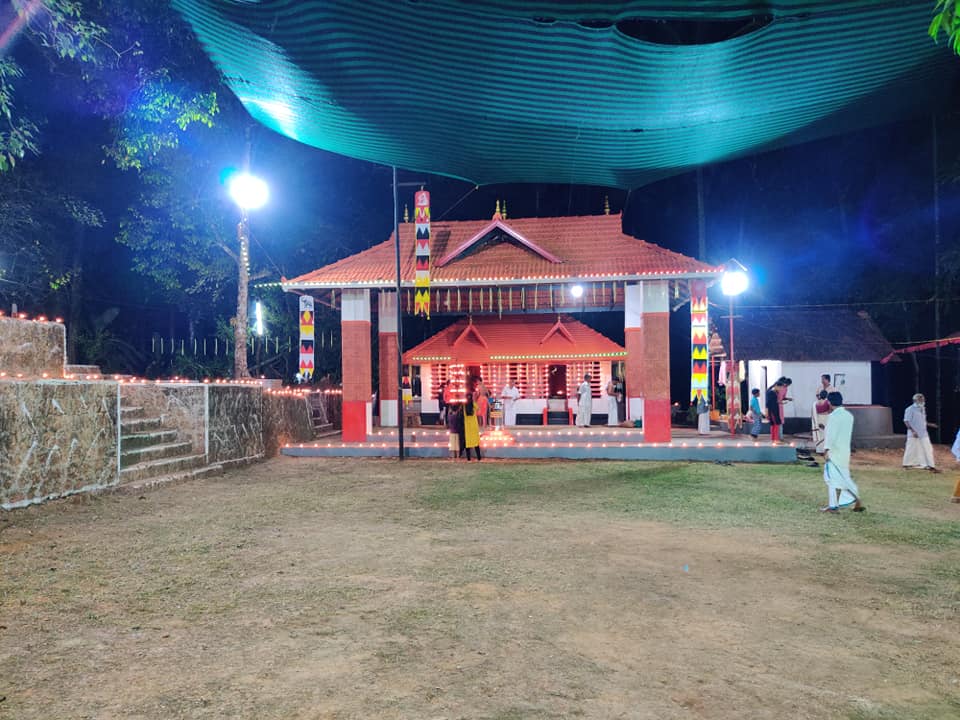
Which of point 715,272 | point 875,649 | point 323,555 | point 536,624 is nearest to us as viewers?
point 875,649

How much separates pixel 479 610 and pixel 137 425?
8.80 metres

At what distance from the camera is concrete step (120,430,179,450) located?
9884mm

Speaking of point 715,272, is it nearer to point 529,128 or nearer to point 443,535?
point 529,128

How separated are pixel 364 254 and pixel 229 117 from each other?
5.75 metres

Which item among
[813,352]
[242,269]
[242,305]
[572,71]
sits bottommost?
[813,352]

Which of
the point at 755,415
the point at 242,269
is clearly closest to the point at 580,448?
the point at 755,415

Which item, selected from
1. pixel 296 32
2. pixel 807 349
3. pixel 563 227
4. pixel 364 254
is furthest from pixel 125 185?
pixel 807 349

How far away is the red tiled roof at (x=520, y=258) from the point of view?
Answer: 1418cm

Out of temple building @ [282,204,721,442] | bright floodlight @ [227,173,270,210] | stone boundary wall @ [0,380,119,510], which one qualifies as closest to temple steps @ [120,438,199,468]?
stone boundary wall @ [0,380,119,510]

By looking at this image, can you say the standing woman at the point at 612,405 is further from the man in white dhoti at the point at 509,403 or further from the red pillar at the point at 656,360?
the red pillar at the point at 656,360

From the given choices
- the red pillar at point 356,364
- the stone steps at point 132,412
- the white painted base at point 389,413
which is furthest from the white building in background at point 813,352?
the stone steps at point 132,412

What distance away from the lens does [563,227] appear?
17.8 m

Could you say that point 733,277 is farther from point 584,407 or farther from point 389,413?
point 389,413

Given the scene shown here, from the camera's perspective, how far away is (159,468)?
9805mm
